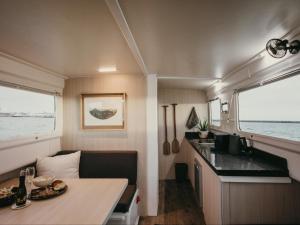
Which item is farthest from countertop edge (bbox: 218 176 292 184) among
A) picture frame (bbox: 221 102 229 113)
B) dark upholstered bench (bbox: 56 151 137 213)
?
picture frame (bbox: 221 102 229 113)

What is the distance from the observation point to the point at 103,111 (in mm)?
2748

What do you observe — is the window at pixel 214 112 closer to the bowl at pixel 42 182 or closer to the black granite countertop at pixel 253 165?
the black granite countertop at pixel 253 165

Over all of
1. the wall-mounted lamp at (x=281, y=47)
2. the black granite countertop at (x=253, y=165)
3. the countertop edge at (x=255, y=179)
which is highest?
the wall-mounted lamp at (x=281, y=47)

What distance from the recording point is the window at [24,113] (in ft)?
6.41

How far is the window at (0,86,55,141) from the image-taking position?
1955 millimetres

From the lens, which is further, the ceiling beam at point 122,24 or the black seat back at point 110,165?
the black seat back at point 110,165

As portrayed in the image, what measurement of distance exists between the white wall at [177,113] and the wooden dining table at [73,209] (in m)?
2.58

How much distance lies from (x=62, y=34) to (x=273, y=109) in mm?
2156

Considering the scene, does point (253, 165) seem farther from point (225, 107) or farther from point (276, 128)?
point (225, 107)

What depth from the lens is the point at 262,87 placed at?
2109mm

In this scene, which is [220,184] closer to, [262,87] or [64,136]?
[262,87]

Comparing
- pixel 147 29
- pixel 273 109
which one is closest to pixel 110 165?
pixel 147 29

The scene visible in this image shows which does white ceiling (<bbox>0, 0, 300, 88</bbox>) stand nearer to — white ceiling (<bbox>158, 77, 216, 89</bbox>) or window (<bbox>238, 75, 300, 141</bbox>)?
window (<bbox>238, 75, 300, 141</bbox>)

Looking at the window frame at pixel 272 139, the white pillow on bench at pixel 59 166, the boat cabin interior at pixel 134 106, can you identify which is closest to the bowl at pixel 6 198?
the boat cabin interior at pixel 134 106
